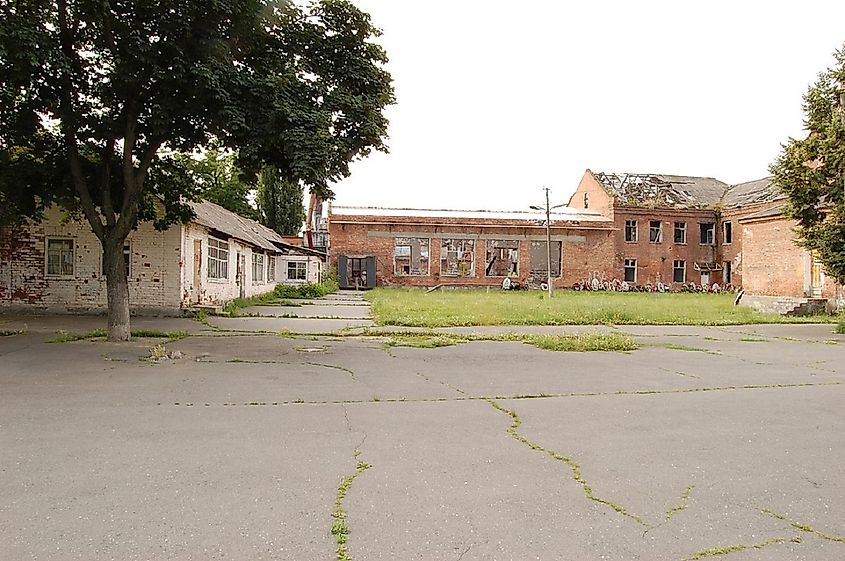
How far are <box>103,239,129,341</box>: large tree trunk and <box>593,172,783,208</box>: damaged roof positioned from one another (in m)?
44.3

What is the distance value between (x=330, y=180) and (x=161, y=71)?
3.82 metres

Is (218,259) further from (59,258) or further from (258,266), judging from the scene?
(258,266)

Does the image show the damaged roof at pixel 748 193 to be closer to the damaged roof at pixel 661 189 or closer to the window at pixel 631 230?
the damaged roof at pixel 661 189

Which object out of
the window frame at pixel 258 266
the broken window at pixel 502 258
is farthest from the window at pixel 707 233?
the window frame at pixel 258 266

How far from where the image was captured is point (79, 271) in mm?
21156

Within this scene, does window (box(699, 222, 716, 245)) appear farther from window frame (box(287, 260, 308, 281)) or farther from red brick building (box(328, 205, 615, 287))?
window frame (box(287, 260, 308, 281))

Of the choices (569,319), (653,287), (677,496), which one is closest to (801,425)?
(677,496)

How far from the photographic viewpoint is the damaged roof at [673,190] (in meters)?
52.7

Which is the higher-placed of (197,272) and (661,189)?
(661,189)

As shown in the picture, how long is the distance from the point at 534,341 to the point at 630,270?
39.6m

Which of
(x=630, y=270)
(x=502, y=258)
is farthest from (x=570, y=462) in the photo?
(x=630, y=270)

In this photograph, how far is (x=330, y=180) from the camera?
552 inches

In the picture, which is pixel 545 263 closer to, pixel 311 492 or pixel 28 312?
pixel 28 312

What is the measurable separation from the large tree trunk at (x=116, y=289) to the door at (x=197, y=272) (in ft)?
27.6
